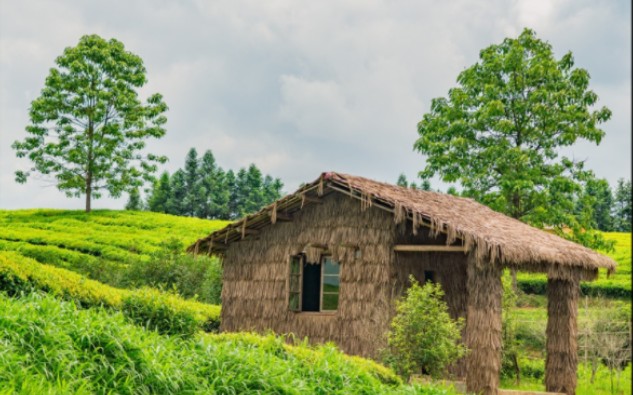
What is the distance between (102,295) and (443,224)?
541cm

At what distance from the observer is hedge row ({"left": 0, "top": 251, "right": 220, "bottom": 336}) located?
10.4 meters

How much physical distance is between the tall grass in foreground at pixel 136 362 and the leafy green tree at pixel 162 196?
40.7m

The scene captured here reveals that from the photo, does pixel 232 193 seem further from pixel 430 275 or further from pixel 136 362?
pixel 136 362

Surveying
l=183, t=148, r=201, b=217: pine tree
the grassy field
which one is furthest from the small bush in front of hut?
l=183, t=148, r=201, b=217: pine tree

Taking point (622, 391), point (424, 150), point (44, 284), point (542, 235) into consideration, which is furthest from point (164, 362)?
point (424, 150)

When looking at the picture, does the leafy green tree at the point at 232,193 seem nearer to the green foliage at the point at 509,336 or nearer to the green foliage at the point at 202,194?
the green foliage at the point at 202,194

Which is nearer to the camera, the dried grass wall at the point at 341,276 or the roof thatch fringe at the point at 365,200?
the roof thatch fringe at the point at 365,200

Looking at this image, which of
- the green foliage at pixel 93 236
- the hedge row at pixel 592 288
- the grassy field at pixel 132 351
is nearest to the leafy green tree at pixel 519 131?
the hedge row at pixel 592 288

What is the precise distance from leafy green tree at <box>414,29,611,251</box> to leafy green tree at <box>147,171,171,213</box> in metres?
27.5

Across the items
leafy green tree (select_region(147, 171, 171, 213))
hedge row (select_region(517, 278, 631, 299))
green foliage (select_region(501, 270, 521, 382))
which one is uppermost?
leafy green tree (select_region(147, 171, 171, 213))

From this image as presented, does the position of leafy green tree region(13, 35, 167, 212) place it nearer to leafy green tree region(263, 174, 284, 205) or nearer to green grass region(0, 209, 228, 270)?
green grass region(0, 209, 228, 270)

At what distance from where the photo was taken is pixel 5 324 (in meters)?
8.29

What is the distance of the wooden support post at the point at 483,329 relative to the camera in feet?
44.0

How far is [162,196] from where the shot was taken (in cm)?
5047
